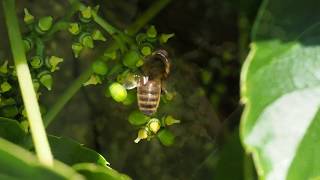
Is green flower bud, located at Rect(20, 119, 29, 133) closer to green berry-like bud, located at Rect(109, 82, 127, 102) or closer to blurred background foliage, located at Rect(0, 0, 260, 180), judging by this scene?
green berry-like bud, located at Rect(109, 82, 127, 102)

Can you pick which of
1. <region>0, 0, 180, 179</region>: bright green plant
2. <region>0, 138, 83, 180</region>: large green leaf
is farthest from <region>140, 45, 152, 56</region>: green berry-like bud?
<region>0, 138, 83, 180</region>: large green leaf

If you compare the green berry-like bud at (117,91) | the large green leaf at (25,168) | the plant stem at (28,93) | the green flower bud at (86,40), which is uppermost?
the green flower bud at (86,40)

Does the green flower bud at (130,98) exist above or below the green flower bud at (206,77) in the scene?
below

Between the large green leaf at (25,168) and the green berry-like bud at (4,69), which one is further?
the green berry-like bud at (4,69)

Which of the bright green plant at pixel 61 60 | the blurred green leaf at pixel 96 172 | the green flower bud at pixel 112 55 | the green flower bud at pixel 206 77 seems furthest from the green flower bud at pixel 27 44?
the green flower bud at pixel 206 77

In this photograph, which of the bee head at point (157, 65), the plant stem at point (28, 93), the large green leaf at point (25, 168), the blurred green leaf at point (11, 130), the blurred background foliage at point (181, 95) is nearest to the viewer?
the large green leaf at point (25, 168)

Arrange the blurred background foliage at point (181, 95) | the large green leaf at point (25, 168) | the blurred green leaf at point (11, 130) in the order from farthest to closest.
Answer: the blurred background foliage at point (181, 95) < the blurred green leaf at point (11, 130) < the large green leaf at point (25, 168)

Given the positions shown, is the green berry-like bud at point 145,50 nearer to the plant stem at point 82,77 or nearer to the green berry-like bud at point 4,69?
the plant stem at point 82,77
